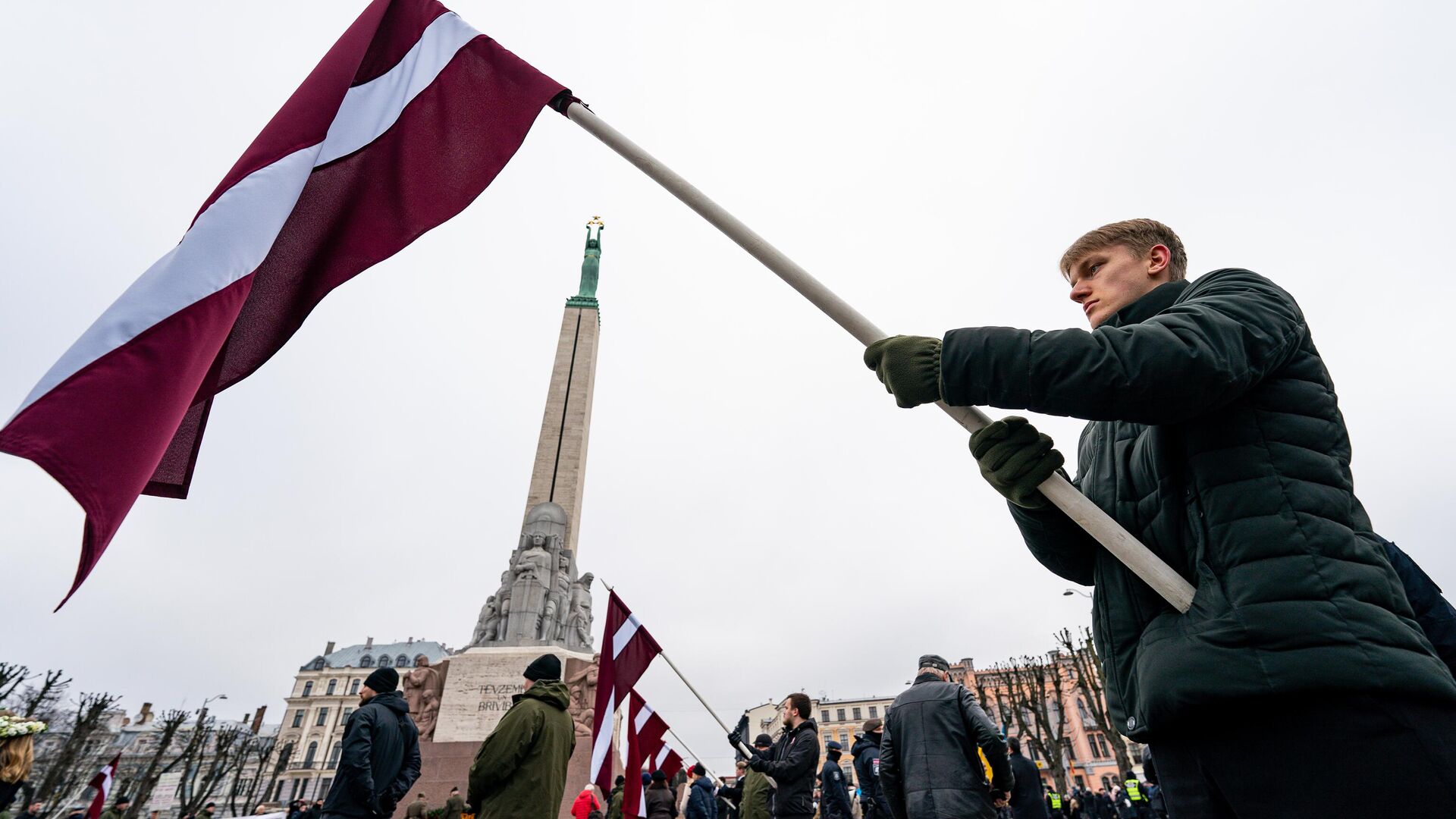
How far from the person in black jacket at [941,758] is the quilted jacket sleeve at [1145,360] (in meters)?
4.06

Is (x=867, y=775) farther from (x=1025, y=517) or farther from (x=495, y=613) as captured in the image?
(x=495, y=613)

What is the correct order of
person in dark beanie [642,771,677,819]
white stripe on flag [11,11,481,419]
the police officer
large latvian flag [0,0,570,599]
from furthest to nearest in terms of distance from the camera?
person in dark beanie [642,771,677,819] < the police officer < white stripe on flag [11,11,481,419] < large latvian flag [0,0,570,599]

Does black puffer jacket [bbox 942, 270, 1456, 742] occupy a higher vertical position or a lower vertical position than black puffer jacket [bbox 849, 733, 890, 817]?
lower

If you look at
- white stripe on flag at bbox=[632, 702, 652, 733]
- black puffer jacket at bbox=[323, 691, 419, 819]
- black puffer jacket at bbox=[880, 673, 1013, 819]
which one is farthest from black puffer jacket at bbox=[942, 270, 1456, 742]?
white stripe on flag at bbox=[632, 702, 652, 733]

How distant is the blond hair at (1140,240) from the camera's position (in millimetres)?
2029

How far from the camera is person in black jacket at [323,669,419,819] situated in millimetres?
5102

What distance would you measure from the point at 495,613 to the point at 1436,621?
50.7 ft

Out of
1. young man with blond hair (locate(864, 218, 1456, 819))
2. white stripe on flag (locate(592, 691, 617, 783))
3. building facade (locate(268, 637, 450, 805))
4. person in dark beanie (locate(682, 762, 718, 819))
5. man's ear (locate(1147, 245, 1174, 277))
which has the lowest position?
young man with blond hair (locate(864, 218, 1456, 819))

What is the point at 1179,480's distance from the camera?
62.9 inches

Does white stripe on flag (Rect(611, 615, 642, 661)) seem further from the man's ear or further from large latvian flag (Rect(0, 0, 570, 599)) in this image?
the man's ear

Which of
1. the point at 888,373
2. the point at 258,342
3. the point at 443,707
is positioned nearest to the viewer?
the point at 888,373

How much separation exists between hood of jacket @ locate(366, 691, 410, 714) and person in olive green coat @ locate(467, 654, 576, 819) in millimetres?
972

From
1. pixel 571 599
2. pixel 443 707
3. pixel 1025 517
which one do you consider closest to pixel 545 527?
pixel 571 599

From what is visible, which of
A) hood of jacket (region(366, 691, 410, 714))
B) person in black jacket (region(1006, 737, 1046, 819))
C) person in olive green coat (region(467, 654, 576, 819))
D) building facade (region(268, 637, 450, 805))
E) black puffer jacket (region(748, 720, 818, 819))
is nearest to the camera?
person in olive green coat (region(467, 654, 576, 819))
